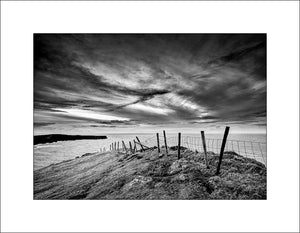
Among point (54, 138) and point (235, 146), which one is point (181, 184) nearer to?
point (235, 146)

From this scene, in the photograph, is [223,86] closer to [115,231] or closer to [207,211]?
[207,211]

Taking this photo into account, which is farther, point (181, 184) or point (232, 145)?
point (232, 145)

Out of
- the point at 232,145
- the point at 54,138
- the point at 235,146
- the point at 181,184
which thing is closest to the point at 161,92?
the point at 181,184

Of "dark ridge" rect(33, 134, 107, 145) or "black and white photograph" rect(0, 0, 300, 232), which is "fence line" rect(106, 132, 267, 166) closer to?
"black and white photograph" rect(0, 0, 300, 232)

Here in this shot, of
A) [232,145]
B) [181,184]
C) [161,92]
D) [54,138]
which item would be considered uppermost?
[161,92]

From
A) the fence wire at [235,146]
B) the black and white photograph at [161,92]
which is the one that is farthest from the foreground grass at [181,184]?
the fence wire at [235,146]

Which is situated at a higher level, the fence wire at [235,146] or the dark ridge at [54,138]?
the dark ridge at [54,138]

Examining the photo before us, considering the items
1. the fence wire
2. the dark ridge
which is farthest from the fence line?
the dark ridge

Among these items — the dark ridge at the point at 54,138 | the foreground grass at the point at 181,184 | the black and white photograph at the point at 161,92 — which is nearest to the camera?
the foreground grass at the point at 181,184

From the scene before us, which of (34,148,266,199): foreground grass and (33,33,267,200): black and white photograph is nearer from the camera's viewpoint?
(34,148,266,199): foreground grass

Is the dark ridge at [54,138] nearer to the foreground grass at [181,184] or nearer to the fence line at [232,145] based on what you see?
the foreground grass at [181,184]
